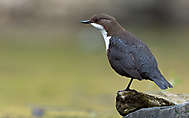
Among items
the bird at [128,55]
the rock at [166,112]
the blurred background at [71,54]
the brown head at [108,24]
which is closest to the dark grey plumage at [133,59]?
the bird at [128,55]

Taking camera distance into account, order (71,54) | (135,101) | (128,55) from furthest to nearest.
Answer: (71,54) < (128,55) < (135,101)

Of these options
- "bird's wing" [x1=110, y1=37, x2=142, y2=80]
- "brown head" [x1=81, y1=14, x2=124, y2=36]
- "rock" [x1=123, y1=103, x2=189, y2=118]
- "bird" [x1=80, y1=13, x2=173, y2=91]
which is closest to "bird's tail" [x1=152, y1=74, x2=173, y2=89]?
"bird" [x1=80, y1=13, x2=173, y2=91]

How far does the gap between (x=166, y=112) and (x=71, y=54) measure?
1059cm

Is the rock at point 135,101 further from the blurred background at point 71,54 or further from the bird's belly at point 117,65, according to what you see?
the blurred background at point 71,54

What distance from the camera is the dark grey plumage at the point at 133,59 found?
4.74 m

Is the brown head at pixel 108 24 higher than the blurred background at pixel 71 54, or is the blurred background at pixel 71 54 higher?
the brown head at pixel 108 24

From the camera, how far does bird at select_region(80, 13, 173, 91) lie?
4.75 meters

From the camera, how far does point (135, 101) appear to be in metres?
4.87

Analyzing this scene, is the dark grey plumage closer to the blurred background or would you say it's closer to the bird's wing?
the bird's wing

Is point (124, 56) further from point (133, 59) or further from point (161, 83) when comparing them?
point (161, 83)

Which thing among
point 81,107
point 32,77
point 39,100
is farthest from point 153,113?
point 32,77

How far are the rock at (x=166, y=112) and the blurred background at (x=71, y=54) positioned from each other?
2.02 meters

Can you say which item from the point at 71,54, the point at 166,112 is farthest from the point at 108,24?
the point at 71,54

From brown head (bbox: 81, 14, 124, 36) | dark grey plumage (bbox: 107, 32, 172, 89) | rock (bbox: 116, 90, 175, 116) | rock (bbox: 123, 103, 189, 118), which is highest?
brown head (bbox: 81, 14, 124, 36)
